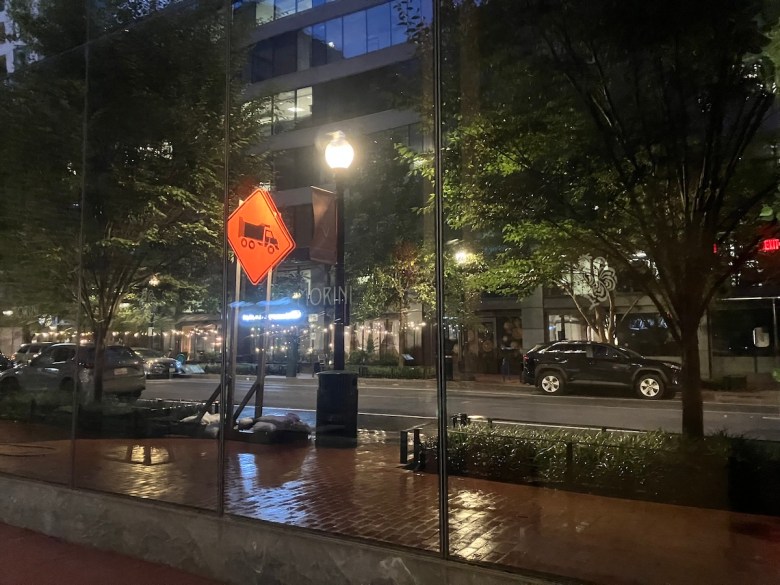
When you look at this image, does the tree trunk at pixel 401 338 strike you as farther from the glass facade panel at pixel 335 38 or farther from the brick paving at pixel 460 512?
the glass facade panel at pixel 335 38

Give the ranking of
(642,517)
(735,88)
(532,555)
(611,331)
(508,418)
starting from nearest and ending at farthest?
(532,555), (642,517), (735,88), (611,331), (508,418)

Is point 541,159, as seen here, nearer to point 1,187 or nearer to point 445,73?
point 445,73

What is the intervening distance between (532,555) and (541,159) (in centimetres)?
454

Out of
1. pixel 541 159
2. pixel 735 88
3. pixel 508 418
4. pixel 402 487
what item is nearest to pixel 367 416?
pixel 508 418

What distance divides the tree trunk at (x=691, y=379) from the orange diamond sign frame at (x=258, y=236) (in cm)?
555

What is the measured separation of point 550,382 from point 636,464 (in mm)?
2500

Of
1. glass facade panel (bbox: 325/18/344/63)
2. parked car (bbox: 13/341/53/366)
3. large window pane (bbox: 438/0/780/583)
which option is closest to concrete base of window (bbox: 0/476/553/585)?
large window pane (bbox: 438/0/780/583)

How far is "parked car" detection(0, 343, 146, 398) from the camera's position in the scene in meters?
12.9

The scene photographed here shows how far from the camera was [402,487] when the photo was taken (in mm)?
6934

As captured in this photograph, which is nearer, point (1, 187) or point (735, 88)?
point (735, 88)

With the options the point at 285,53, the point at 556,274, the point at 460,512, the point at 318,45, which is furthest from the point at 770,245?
the point at 318,45

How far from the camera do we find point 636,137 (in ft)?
23.0

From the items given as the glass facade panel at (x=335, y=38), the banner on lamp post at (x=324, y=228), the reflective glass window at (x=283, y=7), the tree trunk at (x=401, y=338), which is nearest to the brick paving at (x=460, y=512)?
the banner on lamp post at (x=324, y=228)

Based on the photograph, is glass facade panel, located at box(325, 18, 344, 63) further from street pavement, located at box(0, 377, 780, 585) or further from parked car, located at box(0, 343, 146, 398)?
street pavement, located at box(0, 377, 780, 585)
